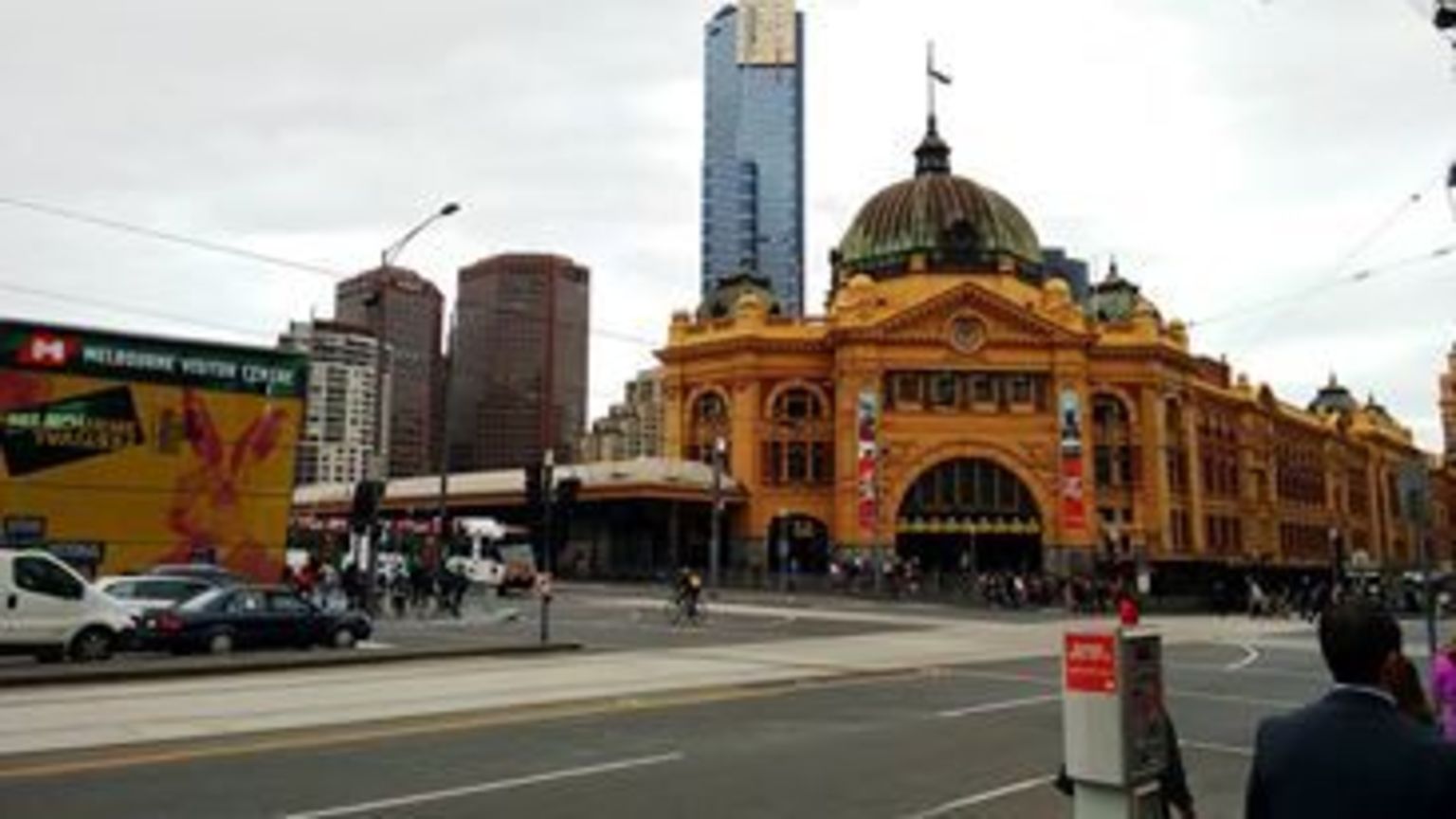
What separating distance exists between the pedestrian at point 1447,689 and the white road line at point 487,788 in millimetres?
6651

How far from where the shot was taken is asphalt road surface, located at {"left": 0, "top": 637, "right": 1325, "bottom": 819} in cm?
1083

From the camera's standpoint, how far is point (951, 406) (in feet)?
257

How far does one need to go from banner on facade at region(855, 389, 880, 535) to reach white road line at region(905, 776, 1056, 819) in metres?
62.7

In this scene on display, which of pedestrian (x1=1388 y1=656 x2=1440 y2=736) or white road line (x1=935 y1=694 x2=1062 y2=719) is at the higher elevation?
pedestrian (x1=1388 y1=656 x2=1440 y2=736)

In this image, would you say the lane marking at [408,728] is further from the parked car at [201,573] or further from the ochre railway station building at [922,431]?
the ochre railway station building at [922,431]

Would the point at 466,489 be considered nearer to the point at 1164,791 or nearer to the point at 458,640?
the point at 458,640

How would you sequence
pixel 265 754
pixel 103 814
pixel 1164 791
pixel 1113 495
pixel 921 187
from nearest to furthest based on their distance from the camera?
pixel 1164 791
pixel 103 814
pixel 265 754
pixel 1113 495
pixel 921 187

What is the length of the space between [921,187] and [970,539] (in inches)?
889

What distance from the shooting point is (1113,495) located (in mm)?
81312

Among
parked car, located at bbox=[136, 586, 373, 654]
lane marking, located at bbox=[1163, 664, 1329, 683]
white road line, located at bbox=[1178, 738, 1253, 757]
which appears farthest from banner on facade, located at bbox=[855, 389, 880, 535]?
white road line, located at bbox=[1178, 738, 1253, 757]

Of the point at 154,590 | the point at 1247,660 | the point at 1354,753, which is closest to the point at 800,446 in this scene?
the point at 1247,660

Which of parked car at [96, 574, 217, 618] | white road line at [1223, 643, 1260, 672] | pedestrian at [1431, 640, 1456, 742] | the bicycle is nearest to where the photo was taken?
pedestrian at [1431, 640, 1456, 742]

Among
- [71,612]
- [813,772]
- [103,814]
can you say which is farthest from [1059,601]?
[103,814]

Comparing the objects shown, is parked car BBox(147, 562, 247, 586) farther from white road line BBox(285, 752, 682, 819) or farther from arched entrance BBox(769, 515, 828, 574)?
arched entrance BBox(769, 515, 828, 574)
